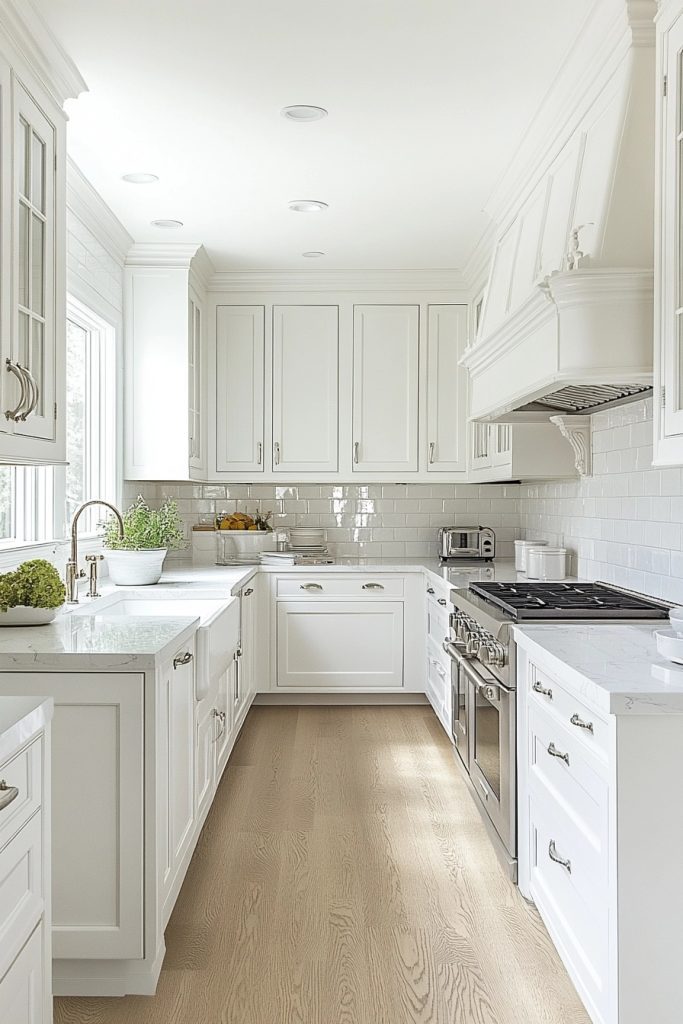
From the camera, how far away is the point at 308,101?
123 inches

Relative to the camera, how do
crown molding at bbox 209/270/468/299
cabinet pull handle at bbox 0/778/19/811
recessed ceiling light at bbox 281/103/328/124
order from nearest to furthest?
cabinet pull handle at bbox 0/778/19/811 < recessed ceiling light at bbox 281/103/328/124 < crown molding at bbox 209/270/468/299

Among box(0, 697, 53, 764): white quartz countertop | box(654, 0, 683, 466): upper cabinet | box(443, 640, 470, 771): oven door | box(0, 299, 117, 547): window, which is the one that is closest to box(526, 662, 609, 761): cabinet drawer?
box(654, 0, 683, 466): upper cabinet

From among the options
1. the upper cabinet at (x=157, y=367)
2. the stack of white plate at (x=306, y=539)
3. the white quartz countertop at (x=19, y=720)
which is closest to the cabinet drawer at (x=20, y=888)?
the white quartz countertop at (x=19, y=720)

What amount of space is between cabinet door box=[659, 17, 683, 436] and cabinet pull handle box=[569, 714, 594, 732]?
0.74m

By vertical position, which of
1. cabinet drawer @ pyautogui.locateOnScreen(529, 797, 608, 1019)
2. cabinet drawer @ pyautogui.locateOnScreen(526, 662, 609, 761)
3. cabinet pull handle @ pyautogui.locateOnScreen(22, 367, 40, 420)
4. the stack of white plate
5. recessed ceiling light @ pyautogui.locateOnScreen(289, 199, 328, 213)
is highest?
recessed ceiling light @ pyautogui.locateOnScreen(289, 199, 328, 213)

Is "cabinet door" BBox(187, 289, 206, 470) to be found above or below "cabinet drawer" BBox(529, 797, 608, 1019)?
above

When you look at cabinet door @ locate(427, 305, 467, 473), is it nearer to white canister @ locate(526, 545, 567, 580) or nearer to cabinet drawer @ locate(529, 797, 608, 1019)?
white canister @ locate(526, 545, 567, 580)

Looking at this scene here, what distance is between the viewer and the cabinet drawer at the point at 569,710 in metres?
1.93

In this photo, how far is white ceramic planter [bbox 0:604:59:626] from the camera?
2.66 meters

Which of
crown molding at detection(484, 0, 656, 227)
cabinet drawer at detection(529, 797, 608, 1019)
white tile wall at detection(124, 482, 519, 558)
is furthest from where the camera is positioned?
white tile wall at detection(124, 482, 519, 558)

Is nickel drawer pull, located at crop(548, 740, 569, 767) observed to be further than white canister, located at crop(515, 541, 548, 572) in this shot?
No

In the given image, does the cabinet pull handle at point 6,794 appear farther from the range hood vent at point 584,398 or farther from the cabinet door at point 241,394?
the cabinet door at point 241,394

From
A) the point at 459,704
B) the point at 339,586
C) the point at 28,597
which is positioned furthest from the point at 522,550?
the point at 28,597

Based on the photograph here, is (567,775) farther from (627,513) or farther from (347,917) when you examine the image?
(627,513)
